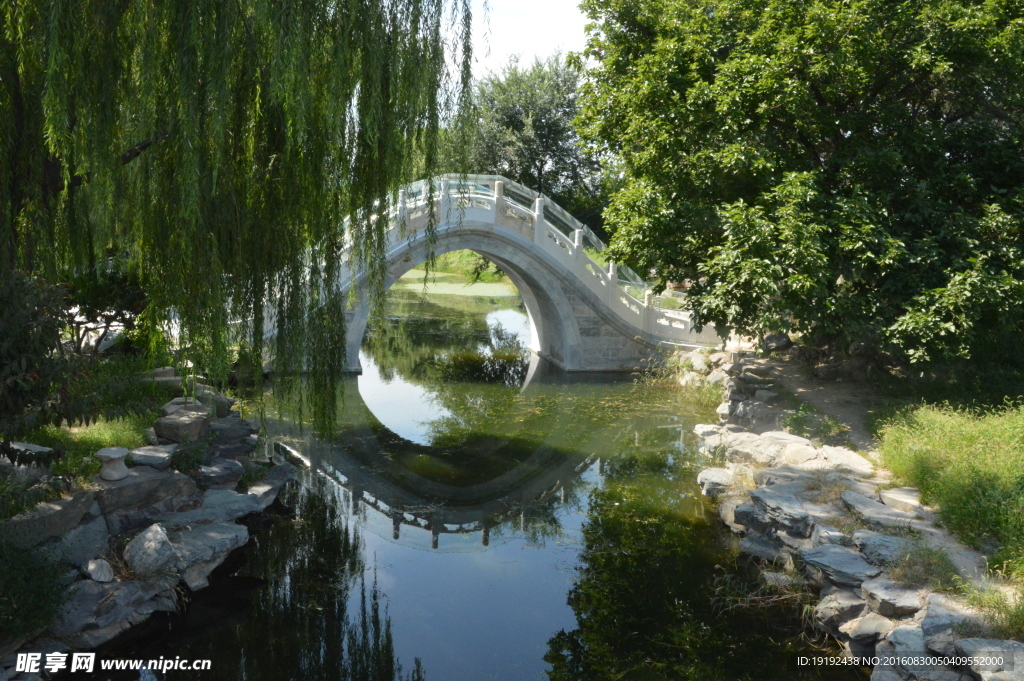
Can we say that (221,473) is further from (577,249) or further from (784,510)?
(577,249)

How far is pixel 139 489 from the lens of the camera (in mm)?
6871

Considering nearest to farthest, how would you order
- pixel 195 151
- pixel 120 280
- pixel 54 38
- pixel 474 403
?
pixel 54 38 → pixel 195 151 → pixel 120 280 → pixel 474 403

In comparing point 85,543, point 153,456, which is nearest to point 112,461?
point 153,456

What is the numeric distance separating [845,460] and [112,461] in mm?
7723

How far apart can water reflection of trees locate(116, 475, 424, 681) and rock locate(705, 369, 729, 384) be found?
8089mm

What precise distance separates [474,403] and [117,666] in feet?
28.3

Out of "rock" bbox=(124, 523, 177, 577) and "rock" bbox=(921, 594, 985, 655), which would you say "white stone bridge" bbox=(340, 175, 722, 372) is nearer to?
"rock" bbox=(124, 523, 177, 577)

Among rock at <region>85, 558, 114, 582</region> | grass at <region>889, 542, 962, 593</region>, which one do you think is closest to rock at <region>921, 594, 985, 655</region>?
grass at <region>889, 542, 962, 593</region>

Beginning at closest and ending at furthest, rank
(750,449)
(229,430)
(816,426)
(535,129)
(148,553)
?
(148,553)
(229,430)
(750,449)
(816,426)
(535,129)

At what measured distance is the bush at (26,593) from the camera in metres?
5.04

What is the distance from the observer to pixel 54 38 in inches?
196

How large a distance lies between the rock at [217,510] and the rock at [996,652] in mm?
6261

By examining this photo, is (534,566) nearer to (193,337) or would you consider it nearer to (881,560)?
(881,560)

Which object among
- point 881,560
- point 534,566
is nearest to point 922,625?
point 881,560
